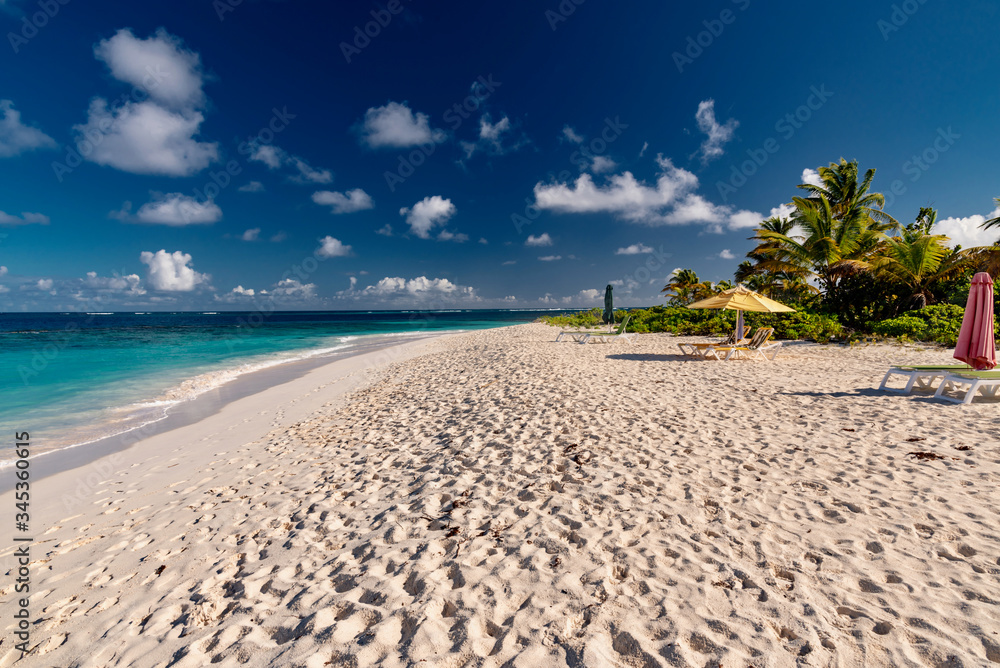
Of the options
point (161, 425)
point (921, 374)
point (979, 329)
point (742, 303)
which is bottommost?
point (161, 425)

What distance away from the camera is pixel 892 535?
108 inches

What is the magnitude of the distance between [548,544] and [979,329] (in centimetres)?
754

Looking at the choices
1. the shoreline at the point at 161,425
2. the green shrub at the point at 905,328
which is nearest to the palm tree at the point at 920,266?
the green shrub at the point at 905,328

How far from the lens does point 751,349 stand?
10359 mm

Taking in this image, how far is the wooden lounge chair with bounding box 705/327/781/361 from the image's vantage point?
410 inches

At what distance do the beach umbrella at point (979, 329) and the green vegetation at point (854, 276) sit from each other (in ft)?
24.0

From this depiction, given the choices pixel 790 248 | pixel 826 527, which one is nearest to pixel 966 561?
pixel 826 527

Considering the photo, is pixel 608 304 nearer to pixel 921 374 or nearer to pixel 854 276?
pixel 854 276

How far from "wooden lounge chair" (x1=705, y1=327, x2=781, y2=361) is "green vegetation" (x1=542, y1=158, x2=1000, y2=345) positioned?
4014 millimetres

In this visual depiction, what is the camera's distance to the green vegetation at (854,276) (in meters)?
13.1

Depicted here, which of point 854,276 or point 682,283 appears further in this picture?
point 682,283

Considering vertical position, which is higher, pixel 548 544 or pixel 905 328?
pixel 905 328

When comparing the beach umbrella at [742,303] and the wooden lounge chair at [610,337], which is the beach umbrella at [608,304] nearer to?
the wooden lounge chair at [610,337]

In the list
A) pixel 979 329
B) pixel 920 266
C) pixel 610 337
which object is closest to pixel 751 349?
pixel 979 329
